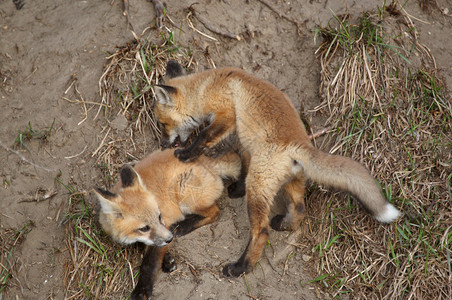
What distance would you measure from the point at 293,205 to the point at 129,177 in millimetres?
1853

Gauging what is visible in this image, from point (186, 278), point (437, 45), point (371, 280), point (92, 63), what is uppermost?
point (437, 45)

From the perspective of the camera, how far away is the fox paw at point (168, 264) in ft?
14.6

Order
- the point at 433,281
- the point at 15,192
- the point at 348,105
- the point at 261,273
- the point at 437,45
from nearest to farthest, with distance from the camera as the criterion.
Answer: the point at 433,281
the point at 261,273
the point at 15,192
the point at 348,105
the point at 437,45

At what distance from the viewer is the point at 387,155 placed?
4.84 m

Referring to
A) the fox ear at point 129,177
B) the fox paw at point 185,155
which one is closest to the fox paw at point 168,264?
the fox ear at point 129,177

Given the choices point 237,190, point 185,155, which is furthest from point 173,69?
point 237,190

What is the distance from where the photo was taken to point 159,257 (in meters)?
4.34

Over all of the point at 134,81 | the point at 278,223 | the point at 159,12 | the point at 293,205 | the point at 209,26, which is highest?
the point at 159,12

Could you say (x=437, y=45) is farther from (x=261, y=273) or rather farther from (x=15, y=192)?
(x=15, y=192)

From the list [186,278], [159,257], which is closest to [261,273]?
[186,278]

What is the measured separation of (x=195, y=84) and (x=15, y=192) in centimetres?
246

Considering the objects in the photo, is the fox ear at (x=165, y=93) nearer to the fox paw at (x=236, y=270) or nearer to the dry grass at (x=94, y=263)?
the dry grass at (x=94, y=263)

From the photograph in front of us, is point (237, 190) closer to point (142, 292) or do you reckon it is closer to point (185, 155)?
point (185, 155)

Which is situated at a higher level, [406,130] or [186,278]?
[406,130]
